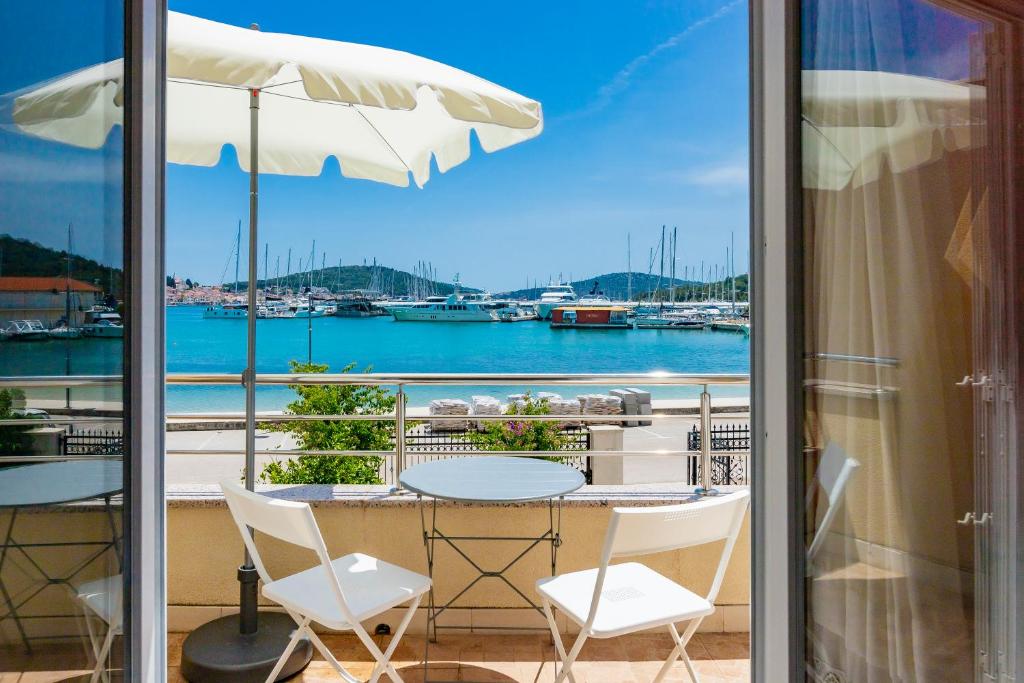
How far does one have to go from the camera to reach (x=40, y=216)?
3.06ft

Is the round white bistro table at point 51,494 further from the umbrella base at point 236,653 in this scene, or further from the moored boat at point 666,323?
the moored boat at point 666,323

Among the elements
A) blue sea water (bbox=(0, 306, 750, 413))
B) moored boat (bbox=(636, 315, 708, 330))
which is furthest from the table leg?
moored boat (bbox=(636, 315, 708, 330))

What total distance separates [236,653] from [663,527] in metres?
1.60

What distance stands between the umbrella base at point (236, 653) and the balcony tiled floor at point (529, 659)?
79 millimetres

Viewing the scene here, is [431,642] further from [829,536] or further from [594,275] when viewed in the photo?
[594,275]

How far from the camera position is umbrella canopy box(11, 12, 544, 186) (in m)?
1.08

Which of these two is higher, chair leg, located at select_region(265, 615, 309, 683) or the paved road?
chair leg, located at select_region(265, 615, 309, 683)

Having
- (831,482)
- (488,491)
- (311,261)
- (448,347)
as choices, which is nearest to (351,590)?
(488,491)

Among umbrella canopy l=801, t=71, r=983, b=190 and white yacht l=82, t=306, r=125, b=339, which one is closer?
umbrella canopy l=801, t=71, r=983, b=190

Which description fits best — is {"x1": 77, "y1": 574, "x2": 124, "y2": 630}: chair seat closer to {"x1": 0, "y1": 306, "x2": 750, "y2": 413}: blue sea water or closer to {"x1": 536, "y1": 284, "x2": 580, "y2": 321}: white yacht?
{"x1": 0, "y1": 306, "x2": 750, "y2": 413}: blue sea water

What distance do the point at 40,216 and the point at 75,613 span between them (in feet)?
2.00

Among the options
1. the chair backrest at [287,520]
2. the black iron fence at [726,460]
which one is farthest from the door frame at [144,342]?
the black iron fence at [726,460]

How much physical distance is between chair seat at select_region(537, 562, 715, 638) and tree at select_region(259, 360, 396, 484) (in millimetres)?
1926

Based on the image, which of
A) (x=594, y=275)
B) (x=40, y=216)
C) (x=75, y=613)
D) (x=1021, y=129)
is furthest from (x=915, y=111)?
(x=594, y=275)
